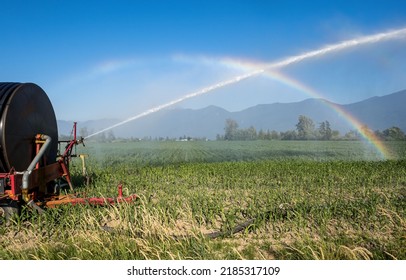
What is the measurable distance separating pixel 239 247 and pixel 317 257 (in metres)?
1.15

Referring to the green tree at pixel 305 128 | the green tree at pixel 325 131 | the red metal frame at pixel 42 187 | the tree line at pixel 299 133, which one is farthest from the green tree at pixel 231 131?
the red metal frame at pixel 42 187

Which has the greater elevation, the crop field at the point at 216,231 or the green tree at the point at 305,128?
the green tree at the point at 305,128

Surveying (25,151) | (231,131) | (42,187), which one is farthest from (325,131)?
(25,151)

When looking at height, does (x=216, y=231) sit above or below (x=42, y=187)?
below

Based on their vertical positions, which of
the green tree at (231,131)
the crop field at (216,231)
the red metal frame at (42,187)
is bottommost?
the crop field at (216,231)

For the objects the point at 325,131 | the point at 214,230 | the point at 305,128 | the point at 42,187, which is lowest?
the point at 214,230

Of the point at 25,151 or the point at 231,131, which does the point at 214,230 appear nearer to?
the point at 25,151

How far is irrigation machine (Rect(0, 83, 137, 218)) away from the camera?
5.97 meters

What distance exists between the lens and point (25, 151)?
22.2ft

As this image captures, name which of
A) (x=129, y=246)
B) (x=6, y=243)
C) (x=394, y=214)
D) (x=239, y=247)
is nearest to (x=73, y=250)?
(x=129, y=246)

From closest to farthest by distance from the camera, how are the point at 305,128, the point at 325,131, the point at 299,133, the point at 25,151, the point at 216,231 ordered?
1. the point at 216,231
2. the point at 25,151
3. the point at 325,131
4. the point at 305,128
5. the point at 299,133

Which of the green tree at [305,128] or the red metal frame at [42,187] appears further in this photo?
the green tree at [305,128]

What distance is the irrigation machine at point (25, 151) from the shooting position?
5.97 metres

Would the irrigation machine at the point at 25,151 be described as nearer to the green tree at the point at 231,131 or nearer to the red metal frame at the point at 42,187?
the red metal frame at the point at 42,187
